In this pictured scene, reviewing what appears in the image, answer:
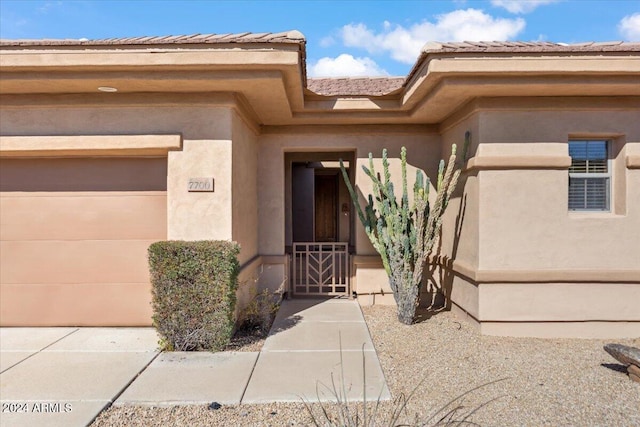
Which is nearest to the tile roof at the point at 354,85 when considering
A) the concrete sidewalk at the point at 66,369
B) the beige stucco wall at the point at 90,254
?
the beige stucco wall at the point at 90,254

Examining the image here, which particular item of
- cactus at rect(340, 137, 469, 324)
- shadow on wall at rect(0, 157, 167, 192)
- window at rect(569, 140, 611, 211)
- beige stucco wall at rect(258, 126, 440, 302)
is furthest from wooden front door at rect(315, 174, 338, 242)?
window at rect(569, 140, 611, 211)

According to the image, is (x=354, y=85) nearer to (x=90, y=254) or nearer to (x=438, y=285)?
(x=438, y=285)

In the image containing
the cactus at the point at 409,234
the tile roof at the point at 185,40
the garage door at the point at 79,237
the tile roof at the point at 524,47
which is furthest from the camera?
the cactus at the point at 409,234

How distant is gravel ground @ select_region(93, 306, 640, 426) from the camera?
333cm

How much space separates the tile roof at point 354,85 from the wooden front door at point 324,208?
6.11 metres

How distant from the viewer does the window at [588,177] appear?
5.63 meters

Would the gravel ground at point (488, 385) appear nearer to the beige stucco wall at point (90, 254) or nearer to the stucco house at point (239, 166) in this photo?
the stucco house at point (239, 166)

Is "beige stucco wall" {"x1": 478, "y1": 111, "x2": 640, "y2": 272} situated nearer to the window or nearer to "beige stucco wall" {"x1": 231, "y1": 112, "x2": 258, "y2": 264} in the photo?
the window

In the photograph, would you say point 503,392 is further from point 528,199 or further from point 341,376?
point 528,199

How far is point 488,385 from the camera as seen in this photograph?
4.00 metres

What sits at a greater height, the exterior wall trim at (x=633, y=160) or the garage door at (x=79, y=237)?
the exterior wall trim at (x=633, y=160)

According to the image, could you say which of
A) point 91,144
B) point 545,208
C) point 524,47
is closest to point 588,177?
point 545,208

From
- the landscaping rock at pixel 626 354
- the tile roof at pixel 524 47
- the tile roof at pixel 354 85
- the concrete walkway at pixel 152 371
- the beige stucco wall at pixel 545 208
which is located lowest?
the concrete walkway at pixel 152 371

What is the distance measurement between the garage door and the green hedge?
1019 millimetres
